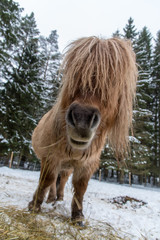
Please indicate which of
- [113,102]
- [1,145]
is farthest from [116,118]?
[1,145]

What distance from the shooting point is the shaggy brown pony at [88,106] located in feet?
5.43

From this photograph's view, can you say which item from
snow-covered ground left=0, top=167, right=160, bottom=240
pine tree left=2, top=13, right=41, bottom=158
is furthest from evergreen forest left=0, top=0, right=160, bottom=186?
snow-covered ground left=0, top=167, right=160, bottom=240

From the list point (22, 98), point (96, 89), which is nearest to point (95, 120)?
point (96, 89)

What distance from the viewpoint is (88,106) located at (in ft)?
5.40

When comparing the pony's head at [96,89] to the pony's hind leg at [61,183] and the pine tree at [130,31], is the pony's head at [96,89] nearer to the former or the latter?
the pony's hind leg at [61,183]

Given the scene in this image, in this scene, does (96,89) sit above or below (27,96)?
below

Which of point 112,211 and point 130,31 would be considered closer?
point 112,211

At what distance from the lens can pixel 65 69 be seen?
2379 mm

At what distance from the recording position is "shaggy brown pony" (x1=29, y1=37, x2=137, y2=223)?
5.43ft

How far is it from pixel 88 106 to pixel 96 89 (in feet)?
1.12

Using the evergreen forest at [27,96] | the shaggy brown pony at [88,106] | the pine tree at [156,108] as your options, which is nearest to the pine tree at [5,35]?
the evergreen forest at [27,96]

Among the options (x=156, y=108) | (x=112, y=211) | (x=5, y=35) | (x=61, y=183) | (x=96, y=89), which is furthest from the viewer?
(x=156, y=108)

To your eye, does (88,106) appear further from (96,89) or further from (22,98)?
(22,98)

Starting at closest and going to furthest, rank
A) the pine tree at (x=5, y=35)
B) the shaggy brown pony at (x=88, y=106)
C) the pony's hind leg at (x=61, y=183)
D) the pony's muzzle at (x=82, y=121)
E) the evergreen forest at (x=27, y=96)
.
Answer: the pony's muzzle at (x=82, y=121)
the shaggy brown pony at (x=88, y=106)
the pony's hind leg at (x=61, y=183)
the pine tree at (x=5, y=35)
the evergreen forest at (x=27, y=96)
